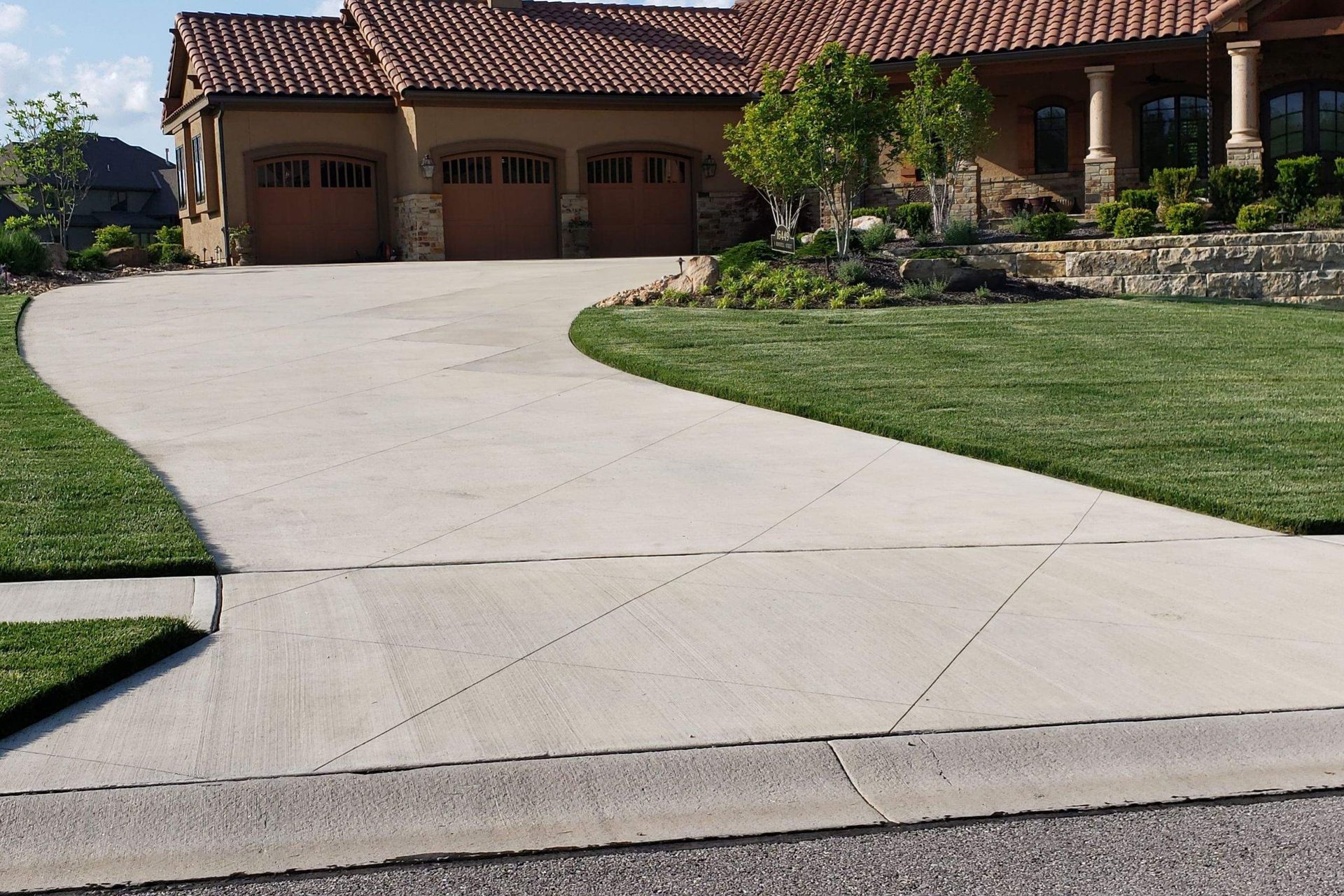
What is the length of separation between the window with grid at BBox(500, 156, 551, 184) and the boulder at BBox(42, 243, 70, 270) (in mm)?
9528

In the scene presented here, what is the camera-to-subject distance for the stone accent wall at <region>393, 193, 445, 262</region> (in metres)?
30.4

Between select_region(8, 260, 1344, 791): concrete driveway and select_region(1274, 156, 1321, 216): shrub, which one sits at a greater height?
select_region(1274, 156, 1321, 216): shrub

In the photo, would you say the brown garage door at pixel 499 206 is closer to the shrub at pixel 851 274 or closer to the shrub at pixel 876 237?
the shrub at pixel 876 237

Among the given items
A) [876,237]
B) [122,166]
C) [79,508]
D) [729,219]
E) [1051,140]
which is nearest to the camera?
[79,508]

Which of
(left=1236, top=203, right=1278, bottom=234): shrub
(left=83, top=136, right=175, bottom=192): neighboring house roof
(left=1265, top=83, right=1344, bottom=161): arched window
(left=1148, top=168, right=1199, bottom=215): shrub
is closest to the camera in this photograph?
(left=1236, top=203, right=1278, bottom=234): shrub

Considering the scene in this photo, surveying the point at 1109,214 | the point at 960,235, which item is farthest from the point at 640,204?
the point at 1109,214

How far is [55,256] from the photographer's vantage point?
26312mm

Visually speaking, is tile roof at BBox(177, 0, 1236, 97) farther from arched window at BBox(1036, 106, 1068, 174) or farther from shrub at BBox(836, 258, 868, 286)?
shrub at BBox(836, 258, 868, 286)

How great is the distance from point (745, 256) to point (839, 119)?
2310mm

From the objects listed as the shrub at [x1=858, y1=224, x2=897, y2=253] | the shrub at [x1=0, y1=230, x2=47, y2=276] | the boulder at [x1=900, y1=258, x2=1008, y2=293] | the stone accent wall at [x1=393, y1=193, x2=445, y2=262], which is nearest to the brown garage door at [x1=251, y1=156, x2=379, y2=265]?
the stone accent wall at [x1=393, y1=193, x2=445, y2=262]

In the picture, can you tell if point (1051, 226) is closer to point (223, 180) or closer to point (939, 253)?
point (939, 253)

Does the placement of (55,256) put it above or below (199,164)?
below

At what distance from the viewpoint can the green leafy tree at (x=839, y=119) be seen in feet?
63.0

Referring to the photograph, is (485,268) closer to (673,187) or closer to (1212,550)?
(673,187)
